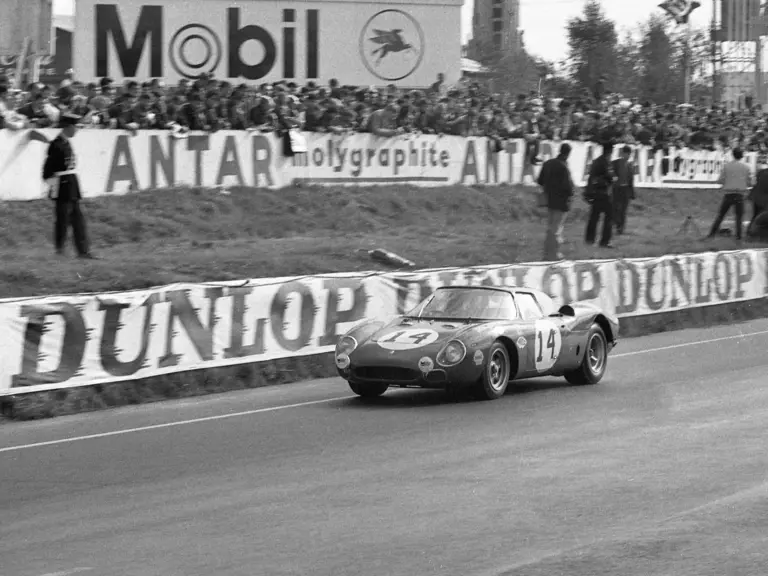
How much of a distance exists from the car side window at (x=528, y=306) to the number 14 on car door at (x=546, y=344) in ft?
0.33

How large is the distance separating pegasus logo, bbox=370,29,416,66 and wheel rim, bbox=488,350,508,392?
22.8 meters

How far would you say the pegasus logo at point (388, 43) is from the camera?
3494cm

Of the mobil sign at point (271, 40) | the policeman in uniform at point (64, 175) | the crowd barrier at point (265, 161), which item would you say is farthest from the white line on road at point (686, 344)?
the mobil sign at point (271, 40)

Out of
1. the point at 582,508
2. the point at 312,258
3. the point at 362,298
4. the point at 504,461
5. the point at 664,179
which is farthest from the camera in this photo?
the point at 664,179

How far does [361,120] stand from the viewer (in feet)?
92.6

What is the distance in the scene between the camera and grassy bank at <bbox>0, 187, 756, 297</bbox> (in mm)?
17625

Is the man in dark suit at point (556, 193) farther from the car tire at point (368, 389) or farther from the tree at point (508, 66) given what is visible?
the tree at point (508, 66)

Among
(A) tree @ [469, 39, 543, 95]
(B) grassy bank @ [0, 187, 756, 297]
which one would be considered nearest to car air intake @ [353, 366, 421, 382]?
(B) grassy bank @ [0, 187, 756, 297]

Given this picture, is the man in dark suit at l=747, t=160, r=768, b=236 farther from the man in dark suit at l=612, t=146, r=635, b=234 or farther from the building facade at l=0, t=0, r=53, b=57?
the building facade at l=0, t=0, r=53, b=57

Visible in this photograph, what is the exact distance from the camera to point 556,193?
2173 cm

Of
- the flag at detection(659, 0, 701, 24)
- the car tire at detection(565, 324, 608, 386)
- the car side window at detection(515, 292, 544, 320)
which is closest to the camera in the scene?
the car side window at detection(515, 292, 544, 320)

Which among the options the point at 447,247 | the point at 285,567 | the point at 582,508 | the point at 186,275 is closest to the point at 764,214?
the point at 447,247

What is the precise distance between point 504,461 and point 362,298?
6.72 m

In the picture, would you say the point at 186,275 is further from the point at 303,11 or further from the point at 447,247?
the point at 303,11
